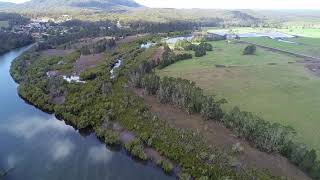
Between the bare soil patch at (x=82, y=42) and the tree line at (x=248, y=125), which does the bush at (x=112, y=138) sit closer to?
the tree line at (x=248, y=125)

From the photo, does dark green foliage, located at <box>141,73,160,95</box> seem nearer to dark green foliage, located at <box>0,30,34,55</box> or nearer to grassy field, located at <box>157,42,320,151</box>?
grassy field, located at <box>157,42,320,151</box>

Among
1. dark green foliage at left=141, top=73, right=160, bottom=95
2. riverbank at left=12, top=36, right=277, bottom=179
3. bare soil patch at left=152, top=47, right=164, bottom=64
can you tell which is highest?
bare soil patch at left=152, top=47, right=164, bottom=64

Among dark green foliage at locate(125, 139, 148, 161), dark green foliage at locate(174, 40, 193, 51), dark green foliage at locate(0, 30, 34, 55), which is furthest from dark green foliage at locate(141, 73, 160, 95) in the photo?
dark green foliage at locate(0, 30, 34, 55)

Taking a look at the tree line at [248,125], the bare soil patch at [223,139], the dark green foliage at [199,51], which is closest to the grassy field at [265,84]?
the dark green foliage at [199,51]

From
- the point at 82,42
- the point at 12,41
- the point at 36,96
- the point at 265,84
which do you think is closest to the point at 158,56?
the point at 265,84

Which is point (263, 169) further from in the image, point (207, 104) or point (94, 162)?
point (94, 162)

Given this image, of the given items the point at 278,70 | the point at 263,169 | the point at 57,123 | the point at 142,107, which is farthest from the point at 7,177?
the point at 278,70
